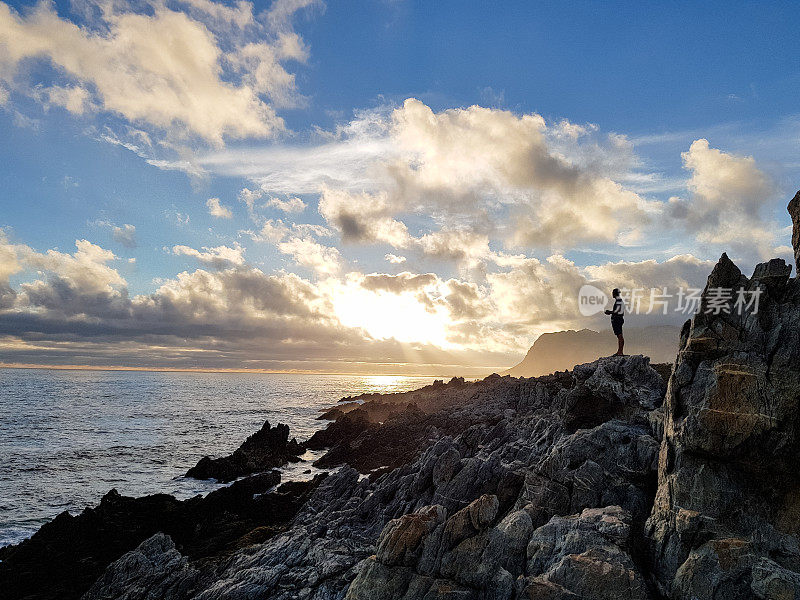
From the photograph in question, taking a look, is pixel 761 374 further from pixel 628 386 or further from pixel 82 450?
pixel 82 450

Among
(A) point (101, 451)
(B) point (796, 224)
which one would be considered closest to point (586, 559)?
(B) point (796, 224)

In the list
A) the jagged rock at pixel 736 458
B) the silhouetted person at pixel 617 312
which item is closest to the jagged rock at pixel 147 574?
the jagged rock at pixel 736 458

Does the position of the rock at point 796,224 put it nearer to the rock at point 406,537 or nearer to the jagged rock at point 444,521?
the jagged rock at point 444,521

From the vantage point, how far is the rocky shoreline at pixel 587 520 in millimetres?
11469

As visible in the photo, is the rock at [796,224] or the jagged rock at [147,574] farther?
the jagged rock at [147,574]

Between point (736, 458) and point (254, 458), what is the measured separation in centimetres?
4693

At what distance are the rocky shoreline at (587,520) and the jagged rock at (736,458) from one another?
0.04 meters

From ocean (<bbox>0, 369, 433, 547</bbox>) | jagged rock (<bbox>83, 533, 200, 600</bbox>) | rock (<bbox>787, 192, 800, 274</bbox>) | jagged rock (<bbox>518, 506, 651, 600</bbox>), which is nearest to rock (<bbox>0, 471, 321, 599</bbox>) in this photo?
jagged rock (<bbox>83, 533, 200, 600</bbox>)

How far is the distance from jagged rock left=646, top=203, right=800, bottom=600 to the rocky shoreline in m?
0.04

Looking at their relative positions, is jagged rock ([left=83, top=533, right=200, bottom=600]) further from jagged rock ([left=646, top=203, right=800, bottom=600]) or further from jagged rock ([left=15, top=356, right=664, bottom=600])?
jagged rock ([left=646, top=203, right=800, bottom=600])

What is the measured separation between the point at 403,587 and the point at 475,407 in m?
47.4

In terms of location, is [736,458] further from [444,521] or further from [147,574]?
[147,574]

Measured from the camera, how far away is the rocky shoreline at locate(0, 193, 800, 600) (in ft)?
37.6

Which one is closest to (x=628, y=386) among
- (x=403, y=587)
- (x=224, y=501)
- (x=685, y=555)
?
(x=685, y=555)
